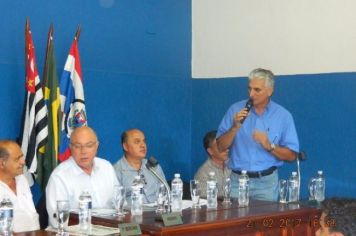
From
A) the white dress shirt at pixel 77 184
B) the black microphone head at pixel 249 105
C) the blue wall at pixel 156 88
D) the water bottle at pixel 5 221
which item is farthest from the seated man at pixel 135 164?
the water bottle at pixel 5 221

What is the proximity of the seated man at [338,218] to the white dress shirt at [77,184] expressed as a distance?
1.71m

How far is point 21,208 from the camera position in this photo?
3471 millimetres

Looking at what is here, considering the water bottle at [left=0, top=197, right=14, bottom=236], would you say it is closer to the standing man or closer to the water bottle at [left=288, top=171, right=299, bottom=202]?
the standing man

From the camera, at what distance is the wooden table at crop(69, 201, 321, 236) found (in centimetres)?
307

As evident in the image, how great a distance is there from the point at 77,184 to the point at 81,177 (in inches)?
2.8

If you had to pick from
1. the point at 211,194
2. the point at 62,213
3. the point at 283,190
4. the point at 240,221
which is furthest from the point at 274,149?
the point at 62,213

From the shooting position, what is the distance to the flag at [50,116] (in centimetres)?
452

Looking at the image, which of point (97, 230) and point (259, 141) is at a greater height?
point (259, 141)

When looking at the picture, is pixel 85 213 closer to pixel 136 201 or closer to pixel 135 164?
pixel 136 201

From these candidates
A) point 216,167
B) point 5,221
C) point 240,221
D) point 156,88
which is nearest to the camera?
point 5,221

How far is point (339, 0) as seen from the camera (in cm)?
519

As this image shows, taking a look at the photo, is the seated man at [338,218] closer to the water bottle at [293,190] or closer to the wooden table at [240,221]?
the wooden table at [240,221]

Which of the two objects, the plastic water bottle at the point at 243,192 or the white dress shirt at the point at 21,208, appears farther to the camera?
the plastic water bottle at the point at 243,192

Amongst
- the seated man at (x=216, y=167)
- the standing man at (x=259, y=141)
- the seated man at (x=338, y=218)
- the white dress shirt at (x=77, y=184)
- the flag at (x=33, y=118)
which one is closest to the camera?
the seated man at (x=338, y=218)
